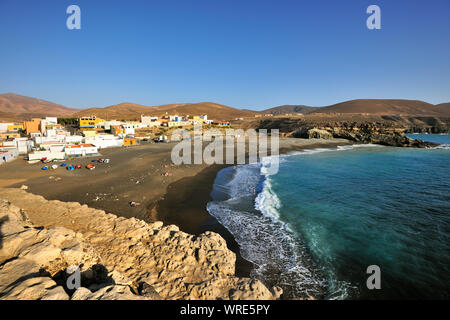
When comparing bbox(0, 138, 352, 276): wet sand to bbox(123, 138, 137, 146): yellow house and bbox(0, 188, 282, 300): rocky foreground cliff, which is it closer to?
bbox(0, 188, 282, 300): rocky foreground cliff

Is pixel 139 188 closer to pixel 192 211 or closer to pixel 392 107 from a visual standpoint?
pixel 192 211

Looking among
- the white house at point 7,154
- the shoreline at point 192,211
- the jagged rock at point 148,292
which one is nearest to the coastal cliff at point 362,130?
the shoreline at point 192,211

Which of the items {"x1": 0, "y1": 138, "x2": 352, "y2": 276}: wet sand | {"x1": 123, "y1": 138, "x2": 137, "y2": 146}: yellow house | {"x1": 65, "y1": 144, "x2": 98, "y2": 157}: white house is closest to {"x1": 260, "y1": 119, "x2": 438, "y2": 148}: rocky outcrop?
{"x1": 123, "y1": 138, "x2": 137, "y2": 146}: yellow house

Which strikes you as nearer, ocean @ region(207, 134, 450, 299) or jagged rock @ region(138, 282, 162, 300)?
jagged rock @ region(138, 282, 162, 300)

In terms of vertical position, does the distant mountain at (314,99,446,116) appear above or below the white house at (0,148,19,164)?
above

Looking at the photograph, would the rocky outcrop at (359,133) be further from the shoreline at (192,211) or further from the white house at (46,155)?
the white house at (46,155)

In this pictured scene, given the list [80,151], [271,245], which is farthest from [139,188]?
[80,151]
